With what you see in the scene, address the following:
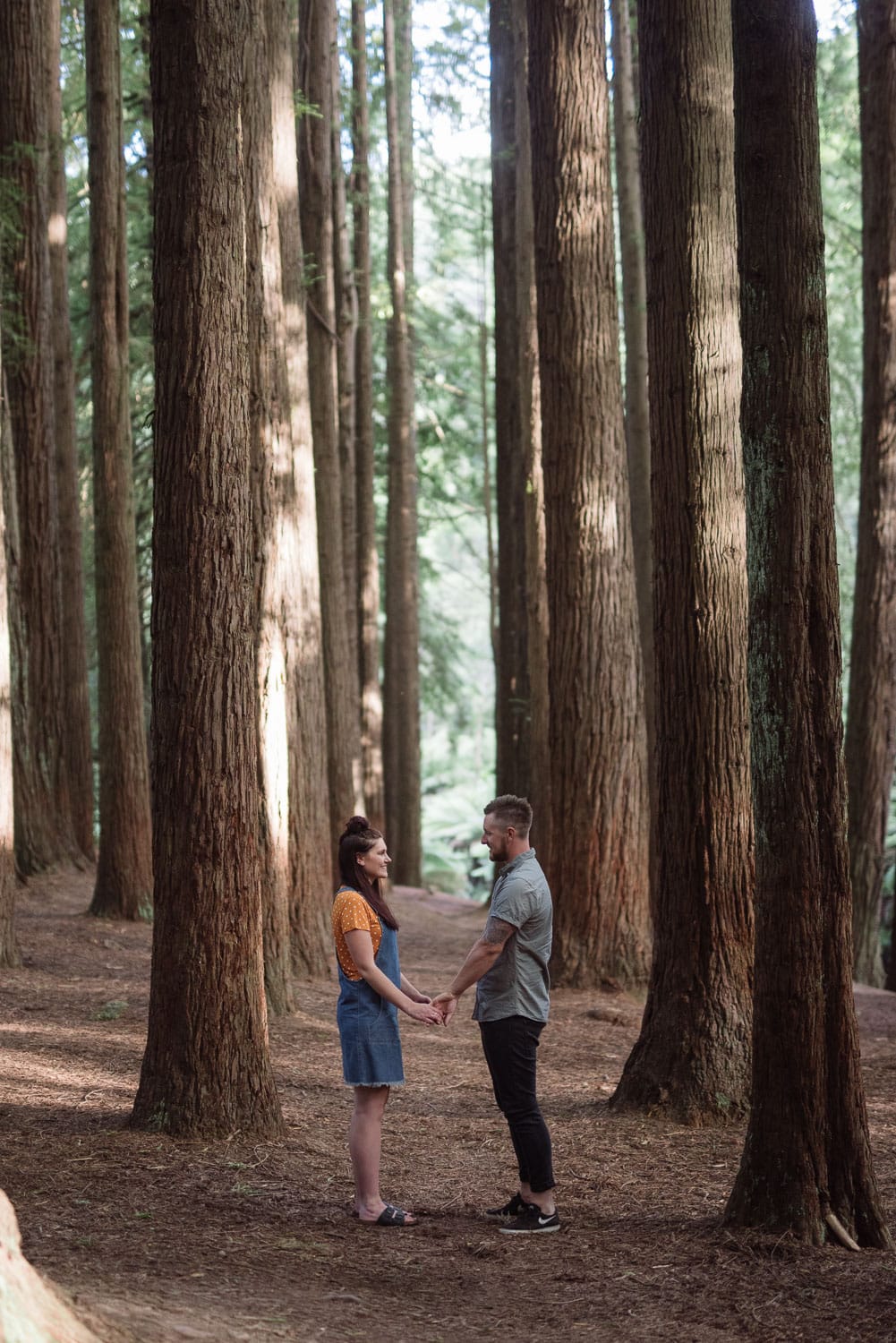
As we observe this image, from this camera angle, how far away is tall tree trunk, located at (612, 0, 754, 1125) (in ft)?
24.8

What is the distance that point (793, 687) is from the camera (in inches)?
217

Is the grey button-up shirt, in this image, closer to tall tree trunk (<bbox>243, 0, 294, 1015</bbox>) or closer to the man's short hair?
the man's short hair

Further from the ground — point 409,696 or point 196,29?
point 196,29

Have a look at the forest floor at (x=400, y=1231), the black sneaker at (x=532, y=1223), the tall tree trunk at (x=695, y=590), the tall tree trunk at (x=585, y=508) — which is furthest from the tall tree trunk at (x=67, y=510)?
the black sneaker at (x=532, y=1223)

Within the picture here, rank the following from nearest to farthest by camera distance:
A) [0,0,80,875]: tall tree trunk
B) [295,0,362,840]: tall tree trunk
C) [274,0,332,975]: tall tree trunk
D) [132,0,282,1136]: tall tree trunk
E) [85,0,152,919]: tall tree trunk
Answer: [132,0,282,1136]: tall tree trunk < [274,0,332,975]: tall tree trunk < [85,0,152,919]: tall tree trunk < [0,0,80,875]: tall tree trunk < [295,0,362,840]: tall tree trunk

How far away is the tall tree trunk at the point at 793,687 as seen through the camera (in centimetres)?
543

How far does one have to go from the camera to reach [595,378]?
36.4 feet

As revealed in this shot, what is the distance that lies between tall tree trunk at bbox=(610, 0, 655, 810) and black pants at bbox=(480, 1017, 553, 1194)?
34.9 ft

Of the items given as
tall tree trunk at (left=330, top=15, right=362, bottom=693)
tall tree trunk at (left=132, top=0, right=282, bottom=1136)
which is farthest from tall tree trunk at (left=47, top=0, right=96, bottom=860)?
tall tree trunk at (left=132, top=0, right=282, bottom=1136)

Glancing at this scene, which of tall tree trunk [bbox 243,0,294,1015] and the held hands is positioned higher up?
tall tree trunk [bbox 243,0,294,1015]

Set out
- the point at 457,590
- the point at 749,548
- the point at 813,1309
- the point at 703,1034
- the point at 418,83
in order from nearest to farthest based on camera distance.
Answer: the point at 813,1309
the point at 749,548
the point at 703,1034
the point at 418,83
the point at 457,590

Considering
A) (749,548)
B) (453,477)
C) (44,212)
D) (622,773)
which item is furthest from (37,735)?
(453,477)

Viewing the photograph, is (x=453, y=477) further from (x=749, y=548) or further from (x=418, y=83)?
(x=749, y=548)

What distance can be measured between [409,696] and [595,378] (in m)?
12.0
